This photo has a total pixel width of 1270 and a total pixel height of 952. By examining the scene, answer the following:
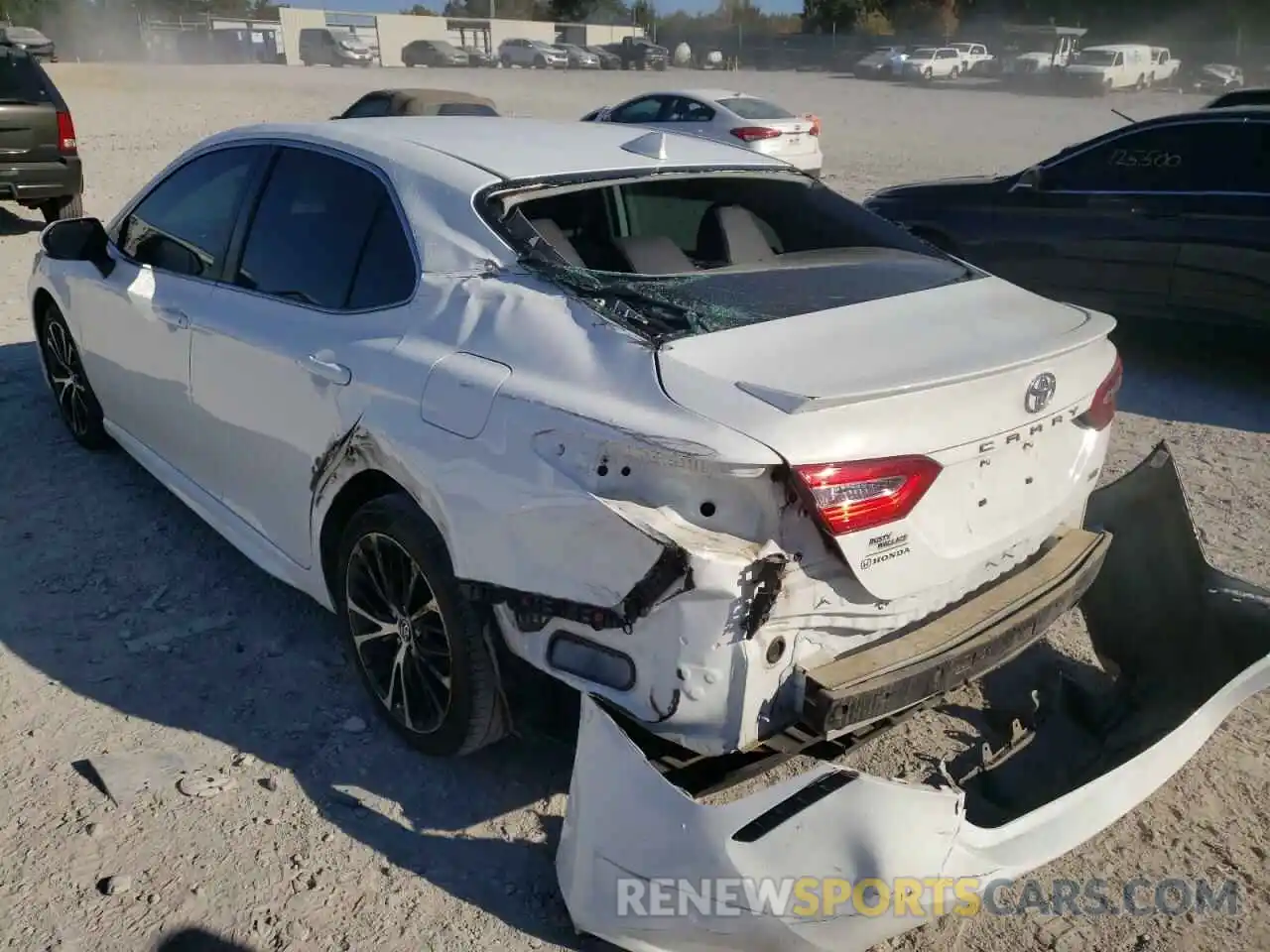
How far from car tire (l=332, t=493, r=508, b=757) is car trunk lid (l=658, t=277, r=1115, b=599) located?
33.3 inches

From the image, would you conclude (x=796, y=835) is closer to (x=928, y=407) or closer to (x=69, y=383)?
(x=928, y=407)

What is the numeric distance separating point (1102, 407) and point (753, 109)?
13477 millimetres

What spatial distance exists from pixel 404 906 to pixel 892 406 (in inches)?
65.1

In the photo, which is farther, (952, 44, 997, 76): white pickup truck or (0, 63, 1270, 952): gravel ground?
(952, 44, 997, 76): white pickup truck

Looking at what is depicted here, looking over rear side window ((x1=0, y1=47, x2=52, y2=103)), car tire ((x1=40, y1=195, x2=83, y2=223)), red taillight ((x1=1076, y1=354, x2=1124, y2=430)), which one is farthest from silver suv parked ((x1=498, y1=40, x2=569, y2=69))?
red taillight ((x1=1076, y1=354, x2=1124, y2=430))

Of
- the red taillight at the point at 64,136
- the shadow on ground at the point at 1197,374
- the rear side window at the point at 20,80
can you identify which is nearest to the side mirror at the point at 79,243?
the shadow on ground at the point at 1197,374

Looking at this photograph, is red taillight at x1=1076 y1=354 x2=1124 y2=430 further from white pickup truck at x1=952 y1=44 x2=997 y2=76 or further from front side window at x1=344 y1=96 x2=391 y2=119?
white pickup truck at x1=952 y1=44 x2=997 y2=76

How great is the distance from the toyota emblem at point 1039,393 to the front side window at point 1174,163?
4842 mm

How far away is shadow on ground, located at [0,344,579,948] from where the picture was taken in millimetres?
2777

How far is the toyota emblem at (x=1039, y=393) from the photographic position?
8.31ft

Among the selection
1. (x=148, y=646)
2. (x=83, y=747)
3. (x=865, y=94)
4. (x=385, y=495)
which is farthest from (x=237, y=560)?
(x=865, y=94)

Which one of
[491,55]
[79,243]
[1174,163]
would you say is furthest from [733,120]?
[491,55]

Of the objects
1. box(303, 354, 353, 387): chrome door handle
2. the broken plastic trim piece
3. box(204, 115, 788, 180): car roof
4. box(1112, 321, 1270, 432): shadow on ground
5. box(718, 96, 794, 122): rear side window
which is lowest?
box(1112, 321, 1270, 432): shadow on ground

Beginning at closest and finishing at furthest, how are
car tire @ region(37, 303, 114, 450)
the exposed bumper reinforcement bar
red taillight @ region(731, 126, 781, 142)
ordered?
the exposed bumper reinforcement bar < car tire @ region(37, 303, 114, 450) < red taillight @ region(731, 126, 781, 142)
